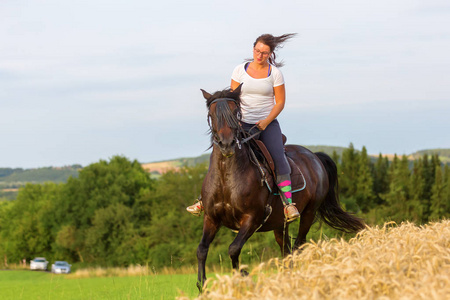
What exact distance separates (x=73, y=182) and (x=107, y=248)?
13714mm

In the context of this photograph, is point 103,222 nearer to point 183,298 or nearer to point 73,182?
point 73,182

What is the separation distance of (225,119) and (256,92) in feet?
5.31

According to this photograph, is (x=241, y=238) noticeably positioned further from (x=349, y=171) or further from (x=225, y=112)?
(x=349, y=171)

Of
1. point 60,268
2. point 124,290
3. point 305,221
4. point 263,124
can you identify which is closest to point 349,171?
point 60,268

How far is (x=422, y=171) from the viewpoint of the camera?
103625 millimetres

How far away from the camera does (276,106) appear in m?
9.84

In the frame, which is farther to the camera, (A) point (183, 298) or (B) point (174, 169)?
(B) point (174, 169)

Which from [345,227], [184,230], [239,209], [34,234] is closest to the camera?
[239,209]

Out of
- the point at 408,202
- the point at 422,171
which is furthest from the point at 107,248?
the point at 422,171

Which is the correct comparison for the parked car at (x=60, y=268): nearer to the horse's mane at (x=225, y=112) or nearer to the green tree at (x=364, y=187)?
the green tree at (x=364, y=187)

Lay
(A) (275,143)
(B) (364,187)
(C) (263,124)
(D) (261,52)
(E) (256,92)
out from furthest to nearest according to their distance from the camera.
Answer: (B) (364,187)
(A) (275,143)
(E) (256,92)
(C) (263,124)
(D) (261,52)

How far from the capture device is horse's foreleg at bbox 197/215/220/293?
895 centimetres

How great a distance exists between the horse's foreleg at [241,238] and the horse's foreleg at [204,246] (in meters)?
0.38

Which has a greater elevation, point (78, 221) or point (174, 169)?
point (174, 169)
